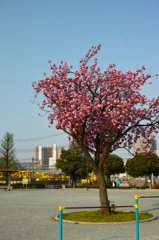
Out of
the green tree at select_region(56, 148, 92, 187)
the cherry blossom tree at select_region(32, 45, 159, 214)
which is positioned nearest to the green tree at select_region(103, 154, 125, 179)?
the green tree at select_region(56, 148, 92, 187)

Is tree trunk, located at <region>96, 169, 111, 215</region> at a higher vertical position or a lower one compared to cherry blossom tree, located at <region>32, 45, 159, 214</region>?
lower

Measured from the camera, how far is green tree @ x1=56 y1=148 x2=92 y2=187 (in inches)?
2000

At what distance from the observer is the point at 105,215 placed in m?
13.2

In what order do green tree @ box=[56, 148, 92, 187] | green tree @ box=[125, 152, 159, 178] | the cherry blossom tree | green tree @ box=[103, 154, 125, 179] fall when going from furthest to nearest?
green tree @ box=[103, 154, 125, 179] → green tree @ box=[56, 148, 92, 187] → green tree @ box=[125, 152, 159, 178] → the cherry blossom tree

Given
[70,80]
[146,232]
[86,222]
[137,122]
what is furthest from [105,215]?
[70,80]

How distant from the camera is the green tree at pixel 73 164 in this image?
50.8 m

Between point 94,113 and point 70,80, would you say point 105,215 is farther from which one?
point 70,80

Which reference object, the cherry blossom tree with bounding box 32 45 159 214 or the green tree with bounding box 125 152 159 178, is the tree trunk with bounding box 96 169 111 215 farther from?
the green tree with bounding box 125 152 159 178

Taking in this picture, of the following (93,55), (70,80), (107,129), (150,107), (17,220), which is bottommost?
(17,220)

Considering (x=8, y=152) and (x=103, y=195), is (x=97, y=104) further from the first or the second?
(x=8, y=152)

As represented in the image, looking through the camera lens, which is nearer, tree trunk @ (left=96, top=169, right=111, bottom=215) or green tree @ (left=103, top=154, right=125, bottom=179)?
tree trunk @ (left=96, top=169, right=111, bottom=215)

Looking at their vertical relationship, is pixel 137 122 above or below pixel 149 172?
above

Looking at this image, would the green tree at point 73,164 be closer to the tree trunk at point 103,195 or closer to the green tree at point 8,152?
the green tree at point 8,152

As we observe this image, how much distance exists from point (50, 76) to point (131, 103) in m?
4.01
